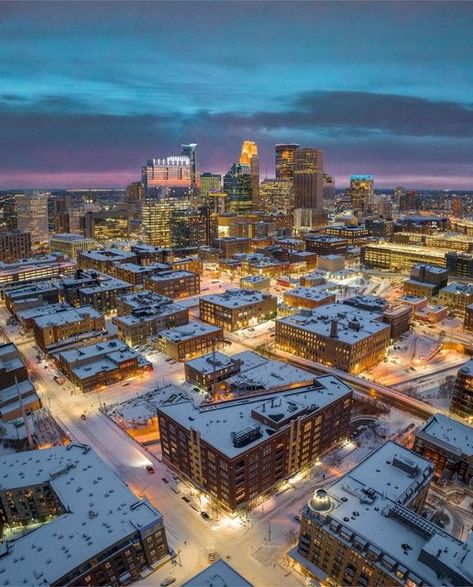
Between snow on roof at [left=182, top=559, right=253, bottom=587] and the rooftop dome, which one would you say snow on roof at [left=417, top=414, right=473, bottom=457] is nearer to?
the rooftop dome

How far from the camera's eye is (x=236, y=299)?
17450 centimetres

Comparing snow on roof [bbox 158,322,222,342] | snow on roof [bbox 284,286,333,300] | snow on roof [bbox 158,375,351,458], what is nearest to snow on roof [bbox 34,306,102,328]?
snow on roof [bbox 158,322,222,342]

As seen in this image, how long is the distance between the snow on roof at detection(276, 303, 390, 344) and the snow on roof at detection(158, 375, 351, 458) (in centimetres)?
4168

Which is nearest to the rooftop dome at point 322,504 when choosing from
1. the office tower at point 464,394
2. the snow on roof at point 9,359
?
the office tower at point 464,394

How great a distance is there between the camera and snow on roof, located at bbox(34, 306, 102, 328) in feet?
490

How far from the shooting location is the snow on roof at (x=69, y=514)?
59.5 metres

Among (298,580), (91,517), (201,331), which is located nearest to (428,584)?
(298,580)

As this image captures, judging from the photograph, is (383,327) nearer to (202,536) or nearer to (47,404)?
(202,536)

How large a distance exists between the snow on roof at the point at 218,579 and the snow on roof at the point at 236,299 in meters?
113

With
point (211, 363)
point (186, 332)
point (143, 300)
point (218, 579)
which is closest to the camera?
point (218, 579)

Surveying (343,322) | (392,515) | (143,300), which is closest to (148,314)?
(143,300)

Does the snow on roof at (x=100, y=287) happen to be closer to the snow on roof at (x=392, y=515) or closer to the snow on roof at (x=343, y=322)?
the snow on roof at (x=343, y=322)

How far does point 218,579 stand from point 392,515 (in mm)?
26527

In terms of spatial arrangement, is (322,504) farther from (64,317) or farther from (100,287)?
(100,287)
